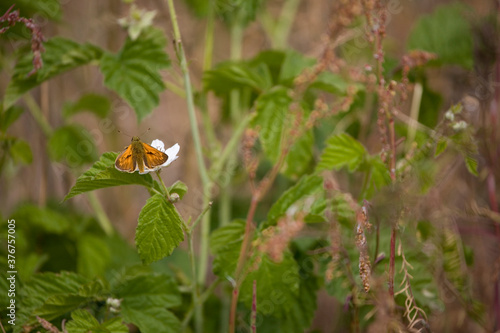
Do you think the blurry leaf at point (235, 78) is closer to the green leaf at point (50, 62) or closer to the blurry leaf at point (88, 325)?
the green leaf at point (50, 62)

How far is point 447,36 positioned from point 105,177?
1.14 metres

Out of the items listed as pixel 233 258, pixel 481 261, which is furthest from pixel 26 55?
pixel 481 261

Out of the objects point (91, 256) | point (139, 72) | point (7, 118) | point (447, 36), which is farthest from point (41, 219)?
point (447, 36)

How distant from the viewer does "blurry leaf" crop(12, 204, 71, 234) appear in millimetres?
1203

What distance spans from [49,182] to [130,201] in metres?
0.31

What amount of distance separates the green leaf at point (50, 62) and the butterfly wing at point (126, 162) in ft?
1.38

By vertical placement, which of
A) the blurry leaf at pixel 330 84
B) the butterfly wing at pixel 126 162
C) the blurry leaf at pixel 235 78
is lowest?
the butterfly wing at pixel 126 162

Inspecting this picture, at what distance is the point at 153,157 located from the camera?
73 centimetres

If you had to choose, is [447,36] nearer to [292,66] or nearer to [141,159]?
[292,66]

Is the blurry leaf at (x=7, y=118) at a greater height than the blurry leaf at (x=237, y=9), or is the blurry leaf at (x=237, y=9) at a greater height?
the blurry leaf at (x=237, y=9)

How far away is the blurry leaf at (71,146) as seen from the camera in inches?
50.9

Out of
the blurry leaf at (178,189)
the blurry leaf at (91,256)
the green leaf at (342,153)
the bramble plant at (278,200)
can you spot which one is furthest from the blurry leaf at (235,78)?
the blurry leaf at (91,256)

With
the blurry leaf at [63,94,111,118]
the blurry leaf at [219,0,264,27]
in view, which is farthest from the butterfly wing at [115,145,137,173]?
the blurry leaf at [63,94,111,118]

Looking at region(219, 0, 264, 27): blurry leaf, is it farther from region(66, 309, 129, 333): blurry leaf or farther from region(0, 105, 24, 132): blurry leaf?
region(66, 309, 129, 333): blurry leaf
